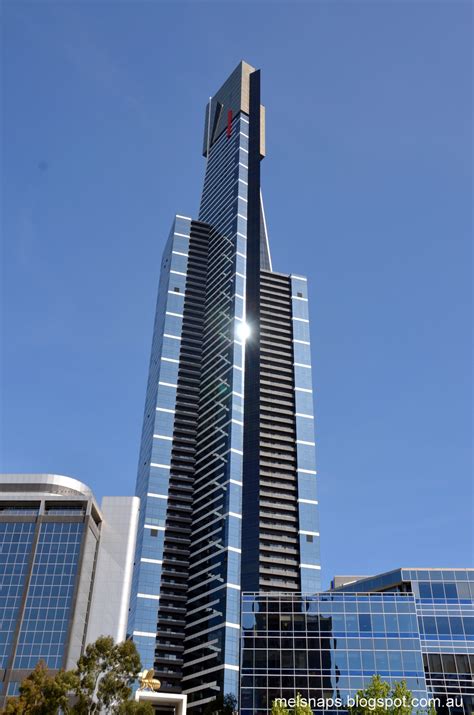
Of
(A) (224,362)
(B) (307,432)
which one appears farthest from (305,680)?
(A) (224,362)

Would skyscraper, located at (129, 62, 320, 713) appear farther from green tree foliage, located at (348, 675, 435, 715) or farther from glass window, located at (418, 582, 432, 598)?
green tree foliage, located at (348, 675, 435, 715)

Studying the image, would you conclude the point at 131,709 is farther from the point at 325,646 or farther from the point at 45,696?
the point at 325,646

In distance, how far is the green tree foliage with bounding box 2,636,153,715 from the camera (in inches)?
2032

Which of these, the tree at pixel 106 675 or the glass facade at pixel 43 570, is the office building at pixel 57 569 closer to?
the glass facade at pixel 43 570

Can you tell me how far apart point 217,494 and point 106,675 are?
117 meters

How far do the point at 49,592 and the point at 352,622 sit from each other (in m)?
42.9

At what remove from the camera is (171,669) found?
5876 inches

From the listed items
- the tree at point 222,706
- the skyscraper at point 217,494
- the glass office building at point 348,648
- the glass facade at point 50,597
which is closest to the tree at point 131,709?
the glass facade at point 50,597

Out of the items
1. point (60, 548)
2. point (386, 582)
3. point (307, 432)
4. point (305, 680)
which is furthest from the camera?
point (307, 432)

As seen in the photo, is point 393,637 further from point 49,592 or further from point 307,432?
point 307,432

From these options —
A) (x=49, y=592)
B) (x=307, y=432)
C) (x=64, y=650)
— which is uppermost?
(x=307, y=432)

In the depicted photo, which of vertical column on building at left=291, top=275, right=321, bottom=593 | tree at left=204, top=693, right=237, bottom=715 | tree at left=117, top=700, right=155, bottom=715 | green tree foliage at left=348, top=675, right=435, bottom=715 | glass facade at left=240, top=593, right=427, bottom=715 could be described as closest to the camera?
tree at left=117, top=700, right=155, bottom=715

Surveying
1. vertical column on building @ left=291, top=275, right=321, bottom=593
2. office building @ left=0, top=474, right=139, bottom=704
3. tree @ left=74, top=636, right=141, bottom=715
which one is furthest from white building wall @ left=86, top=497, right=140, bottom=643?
vertical column on building @ left=291, top=275, right=321, bottom=593

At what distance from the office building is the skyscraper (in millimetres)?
46956
